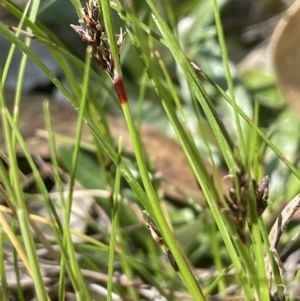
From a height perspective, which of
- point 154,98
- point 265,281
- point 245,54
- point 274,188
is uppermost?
point 245,54

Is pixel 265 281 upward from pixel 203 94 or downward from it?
downward

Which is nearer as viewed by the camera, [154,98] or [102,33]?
[102,33]

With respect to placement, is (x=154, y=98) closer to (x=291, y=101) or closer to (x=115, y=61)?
(x=291, y=101)

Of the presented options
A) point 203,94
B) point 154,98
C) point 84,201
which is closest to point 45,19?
point 154,98

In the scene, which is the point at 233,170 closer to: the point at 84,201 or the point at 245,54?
the point at 84,201

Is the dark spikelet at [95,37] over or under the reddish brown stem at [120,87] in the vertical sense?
over

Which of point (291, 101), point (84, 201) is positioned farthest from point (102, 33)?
point (291, 101)

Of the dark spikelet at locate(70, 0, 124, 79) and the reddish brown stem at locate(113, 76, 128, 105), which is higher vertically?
the dark spikelet at locate(70, 0, 124, 79)

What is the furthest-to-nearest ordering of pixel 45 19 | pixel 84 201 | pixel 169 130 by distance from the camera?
pixel 45 19
pixel 169 130
pixel 84 201

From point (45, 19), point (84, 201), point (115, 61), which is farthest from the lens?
point (45, 19)
